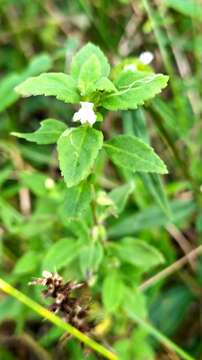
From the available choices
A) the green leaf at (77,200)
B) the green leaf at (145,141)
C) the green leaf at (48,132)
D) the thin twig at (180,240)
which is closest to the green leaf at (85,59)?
the green leaf at (48,132)

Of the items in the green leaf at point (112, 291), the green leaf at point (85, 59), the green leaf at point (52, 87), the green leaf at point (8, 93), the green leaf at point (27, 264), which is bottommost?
the green leaf at point (112, 291)

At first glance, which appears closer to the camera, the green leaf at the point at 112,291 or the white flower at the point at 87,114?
the white flower at the point at 87,114

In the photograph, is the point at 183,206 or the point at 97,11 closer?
the point at 183,206

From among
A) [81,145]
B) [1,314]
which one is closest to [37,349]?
[1,314]

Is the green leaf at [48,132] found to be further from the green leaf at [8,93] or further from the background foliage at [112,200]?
the green leaf at [8,93]

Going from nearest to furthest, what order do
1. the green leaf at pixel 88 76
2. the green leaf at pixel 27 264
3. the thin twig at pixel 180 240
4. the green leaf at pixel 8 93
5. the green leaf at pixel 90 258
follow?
1. the green leaf at pixel 88 76
2. the green leaf at pixel 90 258
3. the green leaf at pixel 27 264
4. the green leaf at pixel 8 93
5. the thin twig at pixel 180 240

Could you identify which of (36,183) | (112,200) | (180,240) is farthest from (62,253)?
(180,240)

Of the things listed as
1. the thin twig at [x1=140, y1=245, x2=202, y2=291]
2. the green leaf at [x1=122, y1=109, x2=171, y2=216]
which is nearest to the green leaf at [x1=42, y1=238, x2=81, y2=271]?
the green leaf at [x1=122, y1=109, x2=171, y2=216]

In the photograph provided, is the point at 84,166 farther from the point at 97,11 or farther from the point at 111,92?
the point at 97,11
